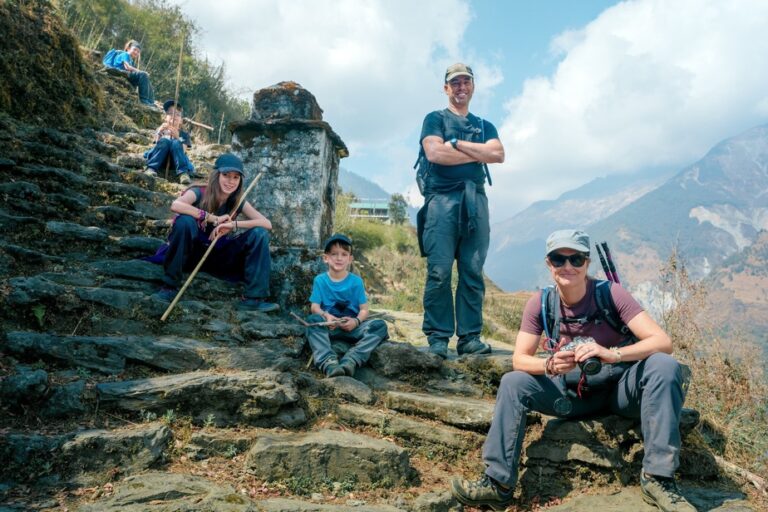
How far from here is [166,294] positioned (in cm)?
418

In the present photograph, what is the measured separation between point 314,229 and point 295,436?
2409 mm

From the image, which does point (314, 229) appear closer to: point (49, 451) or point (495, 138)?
point (495, 138)

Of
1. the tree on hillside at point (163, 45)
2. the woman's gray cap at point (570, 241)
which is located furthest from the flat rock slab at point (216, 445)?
the tree on hillside at point (163, 45)

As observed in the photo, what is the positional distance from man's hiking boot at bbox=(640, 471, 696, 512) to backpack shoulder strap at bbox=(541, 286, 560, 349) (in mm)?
844

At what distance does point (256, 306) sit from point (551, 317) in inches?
101

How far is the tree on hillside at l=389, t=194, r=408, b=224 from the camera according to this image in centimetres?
3086

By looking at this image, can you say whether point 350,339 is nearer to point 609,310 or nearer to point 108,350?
point 108,350

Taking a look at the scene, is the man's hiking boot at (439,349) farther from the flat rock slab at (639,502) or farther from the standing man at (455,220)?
the flat rock slab at (639,502)

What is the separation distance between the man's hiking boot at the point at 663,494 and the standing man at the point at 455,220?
65.0 inches

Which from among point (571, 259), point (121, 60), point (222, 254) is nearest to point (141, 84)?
point (121, 60)

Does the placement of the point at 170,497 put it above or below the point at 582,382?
below

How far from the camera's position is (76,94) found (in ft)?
26.7

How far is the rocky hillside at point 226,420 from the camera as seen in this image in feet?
8.25

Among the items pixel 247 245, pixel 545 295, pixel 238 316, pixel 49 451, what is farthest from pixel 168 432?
pixel 545 295
